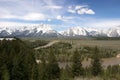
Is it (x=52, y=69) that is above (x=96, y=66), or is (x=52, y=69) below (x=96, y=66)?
above

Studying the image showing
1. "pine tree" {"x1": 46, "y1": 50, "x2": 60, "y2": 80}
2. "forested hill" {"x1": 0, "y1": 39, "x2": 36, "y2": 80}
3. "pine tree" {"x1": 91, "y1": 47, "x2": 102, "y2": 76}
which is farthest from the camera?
"pine tree" {"x1": 91, "y1": 47, "x2": 102, "y2": 76}

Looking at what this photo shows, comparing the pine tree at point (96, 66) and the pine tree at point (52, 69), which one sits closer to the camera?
the pine tree at point (52, 69)

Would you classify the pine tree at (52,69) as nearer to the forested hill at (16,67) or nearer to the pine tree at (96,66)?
the forested hill at (16,67)

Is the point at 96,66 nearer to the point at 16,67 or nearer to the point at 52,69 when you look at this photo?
the point at 52,69

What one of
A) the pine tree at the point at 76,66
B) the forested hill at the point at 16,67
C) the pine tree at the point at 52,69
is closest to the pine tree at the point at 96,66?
the pine tree at the point at 76,66

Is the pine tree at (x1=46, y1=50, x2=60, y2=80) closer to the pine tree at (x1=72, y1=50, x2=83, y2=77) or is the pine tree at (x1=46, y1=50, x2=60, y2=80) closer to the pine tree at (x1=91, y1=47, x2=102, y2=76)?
the pine tree at (x1=72, y1=50, x2=83, y2=77)

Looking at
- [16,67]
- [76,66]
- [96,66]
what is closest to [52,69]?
[76,66]

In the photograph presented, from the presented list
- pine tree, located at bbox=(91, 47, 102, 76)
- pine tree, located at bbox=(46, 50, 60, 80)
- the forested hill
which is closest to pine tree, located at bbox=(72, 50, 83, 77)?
pine tree, located at bbox=(46, 50, 60, 80)

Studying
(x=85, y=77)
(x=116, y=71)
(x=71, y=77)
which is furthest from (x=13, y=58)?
(x=116, y=71)

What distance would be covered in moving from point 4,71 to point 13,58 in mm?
6585

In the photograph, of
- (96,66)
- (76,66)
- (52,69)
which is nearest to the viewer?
(52,69)

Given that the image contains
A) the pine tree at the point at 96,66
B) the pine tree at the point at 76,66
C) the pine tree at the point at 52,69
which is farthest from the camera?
the pine tree at the point at 96,66

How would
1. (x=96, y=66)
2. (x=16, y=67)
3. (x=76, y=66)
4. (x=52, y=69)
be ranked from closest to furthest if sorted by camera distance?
(x=16, y=67)
(x=52, y=69)
(x=76, y=66)
(x=96, y=66)

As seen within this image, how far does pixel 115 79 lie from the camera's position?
→ 2886 inches
